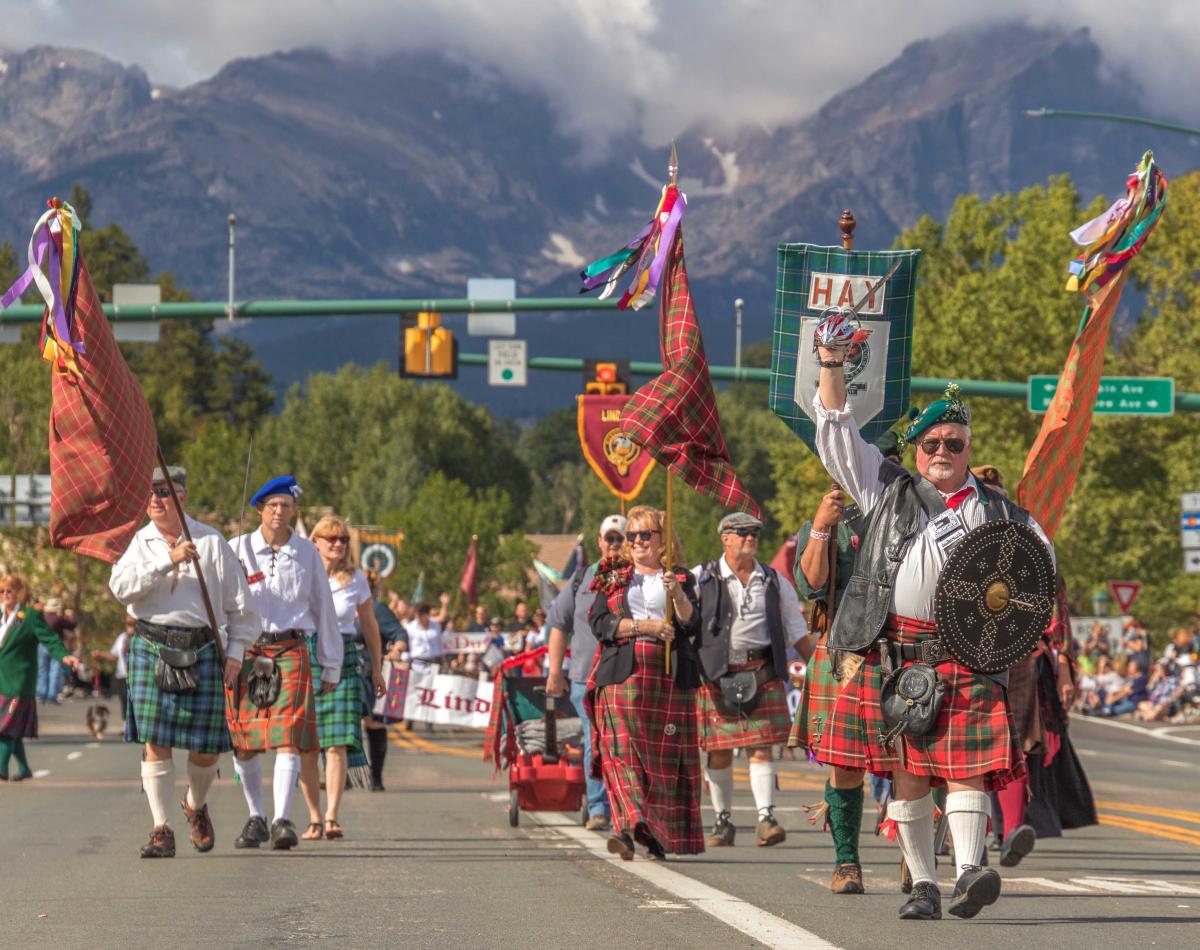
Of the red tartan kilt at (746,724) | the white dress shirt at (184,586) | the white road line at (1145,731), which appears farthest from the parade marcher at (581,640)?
the white road line at (1145,731)

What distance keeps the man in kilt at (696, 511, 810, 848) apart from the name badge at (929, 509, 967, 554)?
4320 mm

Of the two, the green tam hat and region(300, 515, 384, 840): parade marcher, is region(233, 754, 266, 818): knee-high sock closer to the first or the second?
region(300, 515, 384, 840): parade marcher

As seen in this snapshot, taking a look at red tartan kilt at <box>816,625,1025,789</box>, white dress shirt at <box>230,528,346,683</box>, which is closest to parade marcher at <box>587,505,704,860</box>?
white dress shirt at <box>230,528,346,683</box>

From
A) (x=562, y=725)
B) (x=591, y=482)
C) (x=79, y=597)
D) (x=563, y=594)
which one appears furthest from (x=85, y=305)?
(x=591, y=482)

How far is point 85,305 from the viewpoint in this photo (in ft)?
37.9

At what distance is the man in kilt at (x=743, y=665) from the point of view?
12555mm

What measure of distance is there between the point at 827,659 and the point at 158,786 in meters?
3.89

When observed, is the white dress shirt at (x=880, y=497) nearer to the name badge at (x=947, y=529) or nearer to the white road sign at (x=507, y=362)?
the name badge at (x=947, y=529)

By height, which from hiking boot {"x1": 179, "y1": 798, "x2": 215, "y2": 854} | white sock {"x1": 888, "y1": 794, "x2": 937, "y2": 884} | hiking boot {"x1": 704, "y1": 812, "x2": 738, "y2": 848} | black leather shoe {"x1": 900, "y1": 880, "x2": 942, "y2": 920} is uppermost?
white sock {"x1": 888, "y1": 794, "x2": 937, "y2": 884}

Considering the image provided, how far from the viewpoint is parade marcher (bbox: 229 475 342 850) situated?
11.8 metres

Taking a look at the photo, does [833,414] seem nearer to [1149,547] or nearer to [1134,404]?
[1134,404]

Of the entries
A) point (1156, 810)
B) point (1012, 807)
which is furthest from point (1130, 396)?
point (1012, 807)

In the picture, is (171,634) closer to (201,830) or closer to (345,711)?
(201,830)

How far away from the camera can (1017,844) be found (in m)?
10.7
